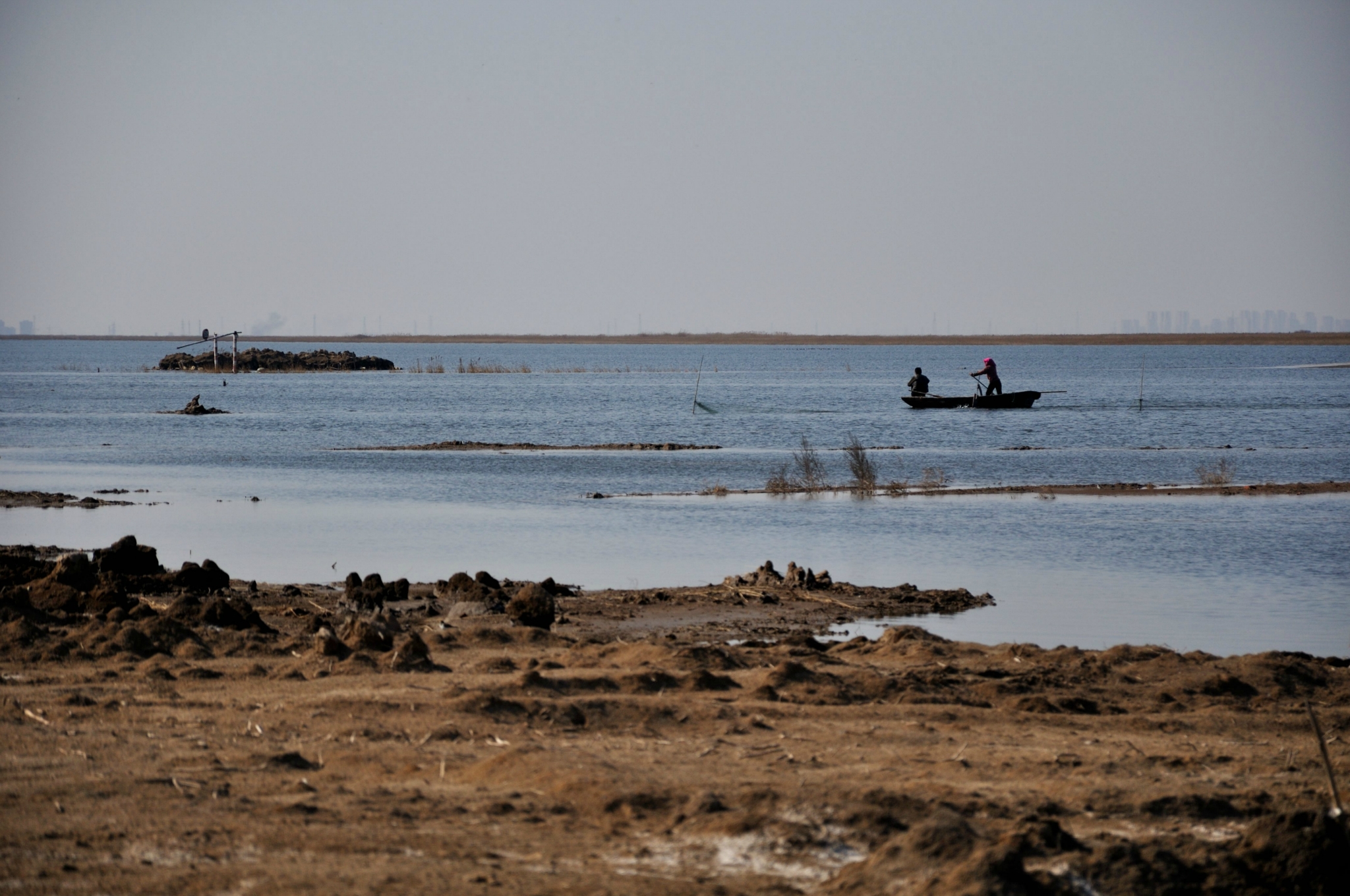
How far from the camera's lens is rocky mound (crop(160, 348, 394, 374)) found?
108 meters

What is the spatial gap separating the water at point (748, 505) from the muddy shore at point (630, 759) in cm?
325

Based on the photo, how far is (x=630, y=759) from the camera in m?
6.88

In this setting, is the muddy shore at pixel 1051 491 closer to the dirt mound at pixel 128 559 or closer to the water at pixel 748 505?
A: the water at pixel 748 505

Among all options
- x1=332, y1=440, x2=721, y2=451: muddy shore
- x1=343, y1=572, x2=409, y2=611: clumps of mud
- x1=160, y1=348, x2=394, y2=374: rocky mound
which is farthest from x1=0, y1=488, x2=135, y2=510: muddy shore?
x1=160, y1=348, x2=394, y2=374: rocky mound

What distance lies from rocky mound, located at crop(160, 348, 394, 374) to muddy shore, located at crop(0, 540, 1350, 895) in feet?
319

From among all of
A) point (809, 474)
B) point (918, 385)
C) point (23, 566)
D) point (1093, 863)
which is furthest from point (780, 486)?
point (918, 385)

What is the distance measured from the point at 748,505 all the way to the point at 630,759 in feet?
55.3

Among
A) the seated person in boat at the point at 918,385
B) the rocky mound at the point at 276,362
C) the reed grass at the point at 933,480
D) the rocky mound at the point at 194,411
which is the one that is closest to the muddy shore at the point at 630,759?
the reed grass at the point at 933,480

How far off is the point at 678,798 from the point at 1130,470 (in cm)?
2650

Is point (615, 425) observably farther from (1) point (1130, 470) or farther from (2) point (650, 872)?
(2) point (650, 872)

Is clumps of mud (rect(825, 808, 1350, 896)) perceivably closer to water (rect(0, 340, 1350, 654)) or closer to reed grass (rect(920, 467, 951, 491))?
water (rect(0, 340, 1350, 654))

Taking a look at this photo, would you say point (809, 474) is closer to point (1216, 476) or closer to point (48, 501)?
point (1216, 476)

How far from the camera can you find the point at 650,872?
17.2 ft

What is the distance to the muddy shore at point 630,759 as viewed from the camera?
5.17 meters
